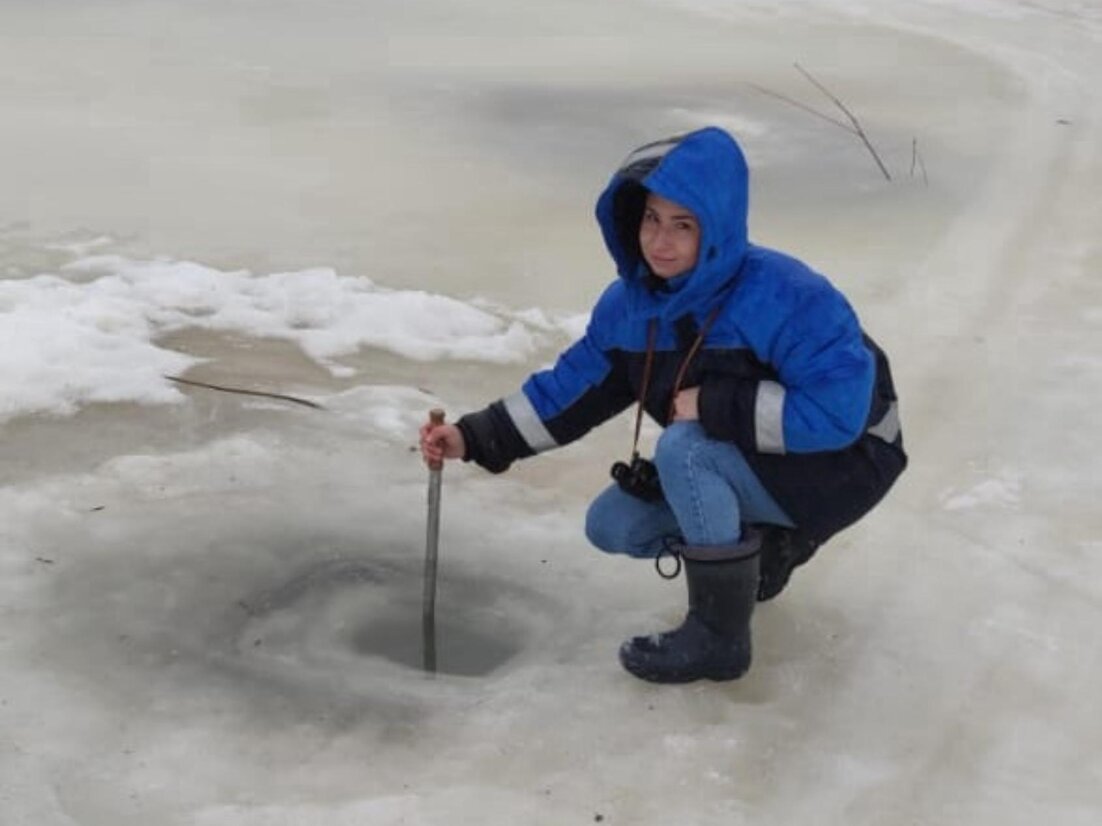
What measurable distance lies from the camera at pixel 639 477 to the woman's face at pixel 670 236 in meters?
0.42

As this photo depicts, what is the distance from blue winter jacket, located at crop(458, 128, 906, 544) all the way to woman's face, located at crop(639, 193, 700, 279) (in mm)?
28

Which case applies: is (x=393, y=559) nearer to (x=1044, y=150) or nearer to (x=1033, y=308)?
(x=1033, y=308)

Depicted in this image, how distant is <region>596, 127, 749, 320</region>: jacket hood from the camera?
2500 mm

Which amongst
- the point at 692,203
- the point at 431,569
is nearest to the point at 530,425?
the point at 431,569

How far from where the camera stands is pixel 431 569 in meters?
2.98

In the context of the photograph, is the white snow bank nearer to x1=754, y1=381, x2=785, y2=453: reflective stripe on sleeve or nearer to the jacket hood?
the jacket hood

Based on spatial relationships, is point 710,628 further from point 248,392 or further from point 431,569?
point 248,392

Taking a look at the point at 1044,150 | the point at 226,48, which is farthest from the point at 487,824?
the point at 226,48

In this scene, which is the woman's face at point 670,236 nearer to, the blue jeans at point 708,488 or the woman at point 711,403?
the woman at point 711,403

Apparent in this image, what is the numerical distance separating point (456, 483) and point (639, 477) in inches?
31.4

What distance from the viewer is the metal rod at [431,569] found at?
2922mm

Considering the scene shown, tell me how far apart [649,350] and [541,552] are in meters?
0.71

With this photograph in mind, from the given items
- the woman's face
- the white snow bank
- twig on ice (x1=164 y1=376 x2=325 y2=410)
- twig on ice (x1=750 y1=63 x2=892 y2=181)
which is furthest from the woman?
twig on ice (x1=750 y1=63 x2=892 y2=181)

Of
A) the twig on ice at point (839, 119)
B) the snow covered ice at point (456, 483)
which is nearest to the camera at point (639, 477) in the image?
the snow covered ice at point (456, 483)
